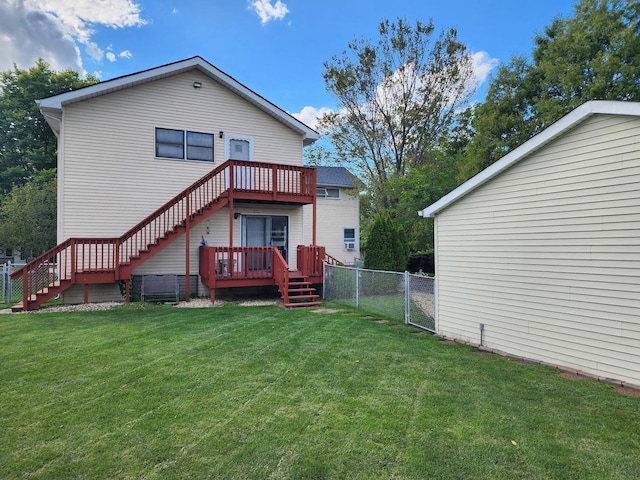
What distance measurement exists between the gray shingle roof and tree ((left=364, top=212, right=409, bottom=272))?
327 inches

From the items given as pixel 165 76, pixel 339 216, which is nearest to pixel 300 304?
pixel 165 76

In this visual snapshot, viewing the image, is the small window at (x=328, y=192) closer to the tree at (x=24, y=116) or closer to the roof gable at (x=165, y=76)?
the roof gable at (x=165, y=76)

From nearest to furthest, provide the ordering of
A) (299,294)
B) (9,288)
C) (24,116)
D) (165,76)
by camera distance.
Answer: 1. (9,288)
2. (299,294)
3. (165,76)
4. (24,116)

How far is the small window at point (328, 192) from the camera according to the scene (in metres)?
22.1

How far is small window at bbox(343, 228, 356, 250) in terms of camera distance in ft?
74.2

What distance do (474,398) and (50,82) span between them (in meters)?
36.5

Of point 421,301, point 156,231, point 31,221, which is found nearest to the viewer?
point 421,301

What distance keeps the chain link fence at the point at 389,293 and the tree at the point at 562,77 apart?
440 inches

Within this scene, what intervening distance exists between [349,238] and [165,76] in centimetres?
1421

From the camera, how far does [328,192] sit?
22281 millimetres

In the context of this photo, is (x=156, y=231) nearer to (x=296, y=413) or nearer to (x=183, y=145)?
(x=183, y=145)

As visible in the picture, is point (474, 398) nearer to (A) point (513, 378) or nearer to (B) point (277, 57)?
(A) point (513, 378)

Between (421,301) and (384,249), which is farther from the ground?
(384,249)

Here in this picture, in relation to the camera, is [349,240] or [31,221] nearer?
[31,221]
